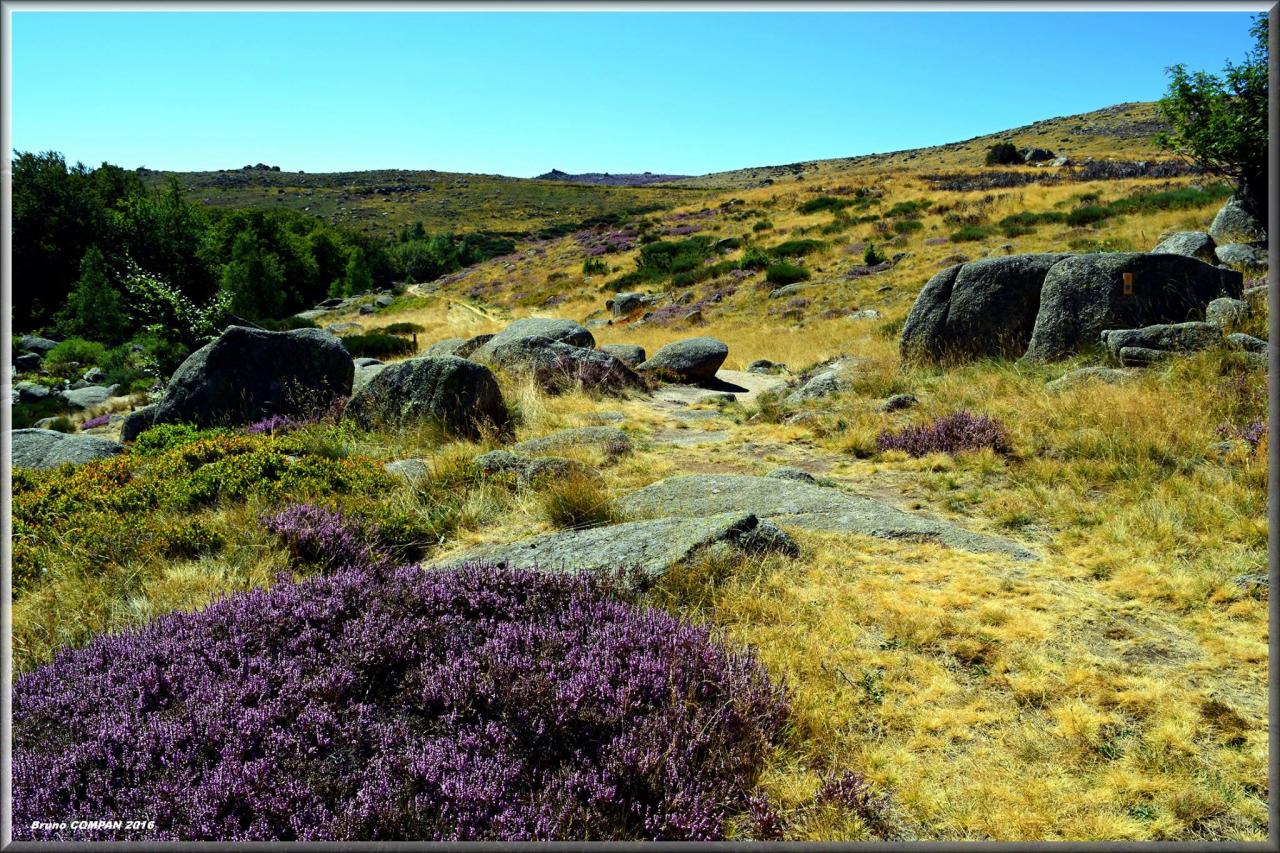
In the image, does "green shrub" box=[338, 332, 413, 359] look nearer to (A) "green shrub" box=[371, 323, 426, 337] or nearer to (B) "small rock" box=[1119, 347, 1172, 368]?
(A) "green shrub" box=[371, 323, 426, 337]

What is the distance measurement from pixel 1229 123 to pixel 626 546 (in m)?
16.6

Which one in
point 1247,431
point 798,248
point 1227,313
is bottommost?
point 1247,431

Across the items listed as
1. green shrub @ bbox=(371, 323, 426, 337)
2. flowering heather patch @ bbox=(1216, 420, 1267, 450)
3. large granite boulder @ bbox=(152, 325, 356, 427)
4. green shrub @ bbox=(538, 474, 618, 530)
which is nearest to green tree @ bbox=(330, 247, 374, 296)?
green shrub @ bbox=(371, 323, 426, 337)

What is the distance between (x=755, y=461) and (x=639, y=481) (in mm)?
2041

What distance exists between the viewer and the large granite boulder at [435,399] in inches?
395

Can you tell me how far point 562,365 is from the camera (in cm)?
1467

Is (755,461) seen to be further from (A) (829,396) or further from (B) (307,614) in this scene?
(B) (307,614)

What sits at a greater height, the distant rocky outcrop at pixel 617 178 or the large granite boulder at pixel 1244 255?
the distant rocky outcrop at pixel 617 178

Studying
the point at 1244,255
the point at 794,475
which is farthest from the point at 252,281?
the point at 1244,255

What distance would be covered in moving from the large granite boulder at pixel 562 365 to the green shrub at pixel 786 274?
46.6ft

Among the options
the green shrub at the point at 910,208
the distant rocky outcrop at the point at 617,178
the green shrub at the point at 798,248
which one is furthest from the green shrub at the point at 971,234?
the distant rocky outcrop at the point at 617,178

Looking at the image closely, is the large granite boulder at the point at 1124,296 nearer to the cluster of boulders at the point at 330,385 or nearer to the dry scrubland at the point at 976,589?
the dry scrubland at the point at 976,589

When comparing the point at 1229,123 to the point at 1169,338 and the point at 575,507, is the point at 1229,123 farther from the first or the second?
the point at 575,507

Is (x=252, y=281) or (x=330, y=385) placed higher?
(x=252, y=281)
